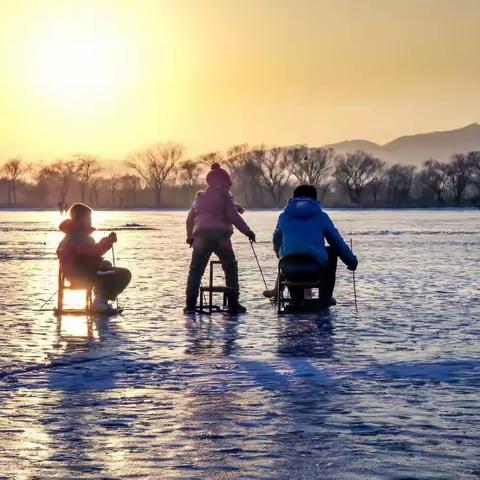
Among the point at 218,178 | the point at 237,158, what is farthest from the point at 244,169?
the point at 218,178

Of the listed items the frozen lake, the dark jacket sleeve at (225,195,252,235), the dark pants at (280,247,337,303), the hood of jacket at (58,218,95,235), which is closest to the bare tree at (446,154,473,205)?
the dark jacket sleeve at (225,195,252,235)

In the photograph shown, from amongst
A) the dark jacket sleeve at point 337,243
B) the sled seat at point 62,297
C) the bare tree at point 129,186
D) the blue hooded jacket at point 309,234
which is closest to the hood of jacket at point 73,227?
the sled seat at point 62,297

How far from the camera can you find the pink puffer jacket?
40.3 ft

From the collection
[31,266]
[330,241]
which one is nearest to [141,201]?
[31,266]

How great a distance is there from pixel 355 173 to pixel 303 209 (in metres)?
144

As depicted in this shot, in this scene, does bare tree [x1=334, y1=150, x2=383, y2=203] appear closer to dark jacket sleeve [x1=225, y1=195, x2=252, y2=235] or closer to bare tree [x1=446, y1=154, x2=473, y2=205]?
bare tree [x1=446, y1=154, x2=473, y2=205]

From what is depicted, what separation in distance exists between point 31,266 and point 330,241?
11077 millimetres

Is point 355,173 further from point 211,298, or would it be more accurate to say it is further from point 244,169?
point 211,298

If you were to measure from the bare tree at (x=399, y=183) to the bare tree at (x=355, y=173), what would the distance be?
9.61ft

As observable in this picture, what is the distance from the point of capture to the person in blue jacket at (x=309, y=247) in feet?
38.4

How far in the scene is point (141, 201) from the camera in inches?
6496

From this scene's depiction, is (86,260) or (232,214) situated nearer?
(86,260)

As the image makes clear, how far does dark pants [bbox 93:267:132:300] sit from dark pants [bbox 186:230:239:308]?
84 centimetres

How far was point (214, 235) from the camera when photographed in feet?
40.3
